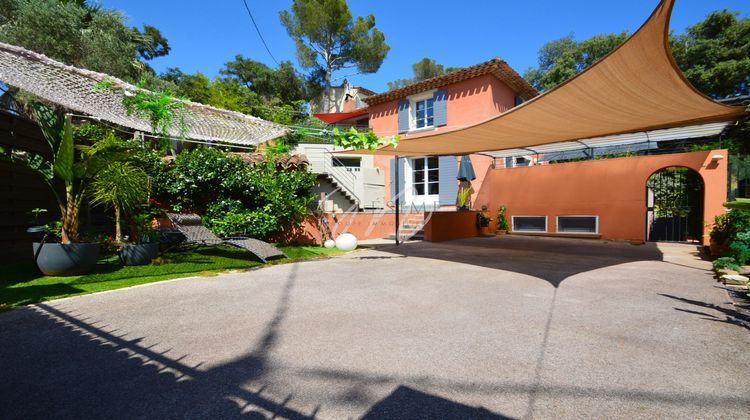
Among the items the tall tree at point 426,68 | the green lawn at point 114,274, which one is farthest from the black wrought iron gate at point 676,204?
the tall tree at point 426,68

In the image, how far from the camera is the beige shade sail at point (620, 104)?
3.07 metres

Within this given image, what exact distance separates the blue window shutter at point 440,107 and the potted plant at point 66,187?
1046cm

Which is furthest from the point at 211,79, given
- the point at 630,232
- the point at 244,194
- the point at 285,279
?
the point at 630,232

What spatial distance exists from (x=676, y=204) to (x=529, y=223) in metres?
3.79

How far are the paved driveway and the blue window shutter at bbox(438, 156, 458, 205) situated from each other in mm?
7563

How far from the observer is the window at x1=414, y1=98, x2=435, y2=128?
13047 mm

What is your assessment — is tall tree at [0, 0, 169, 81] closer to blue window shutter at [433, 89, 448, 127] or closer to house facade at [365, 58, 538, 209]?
house facade at [365, 58, 538, 209]

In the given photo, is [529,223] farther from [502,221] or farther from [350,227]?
[350,227]

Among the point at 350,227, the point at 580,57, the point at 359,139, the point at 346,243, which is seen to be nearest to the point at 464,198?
the point at 350,227

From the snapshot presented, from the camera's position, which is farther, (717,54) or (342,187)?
(717,54)

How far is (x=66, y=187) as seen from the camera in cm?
461

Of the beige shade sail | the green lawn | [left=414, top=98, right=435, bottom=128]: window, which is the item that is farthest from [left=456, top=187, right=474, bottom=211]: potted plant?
the green lawn

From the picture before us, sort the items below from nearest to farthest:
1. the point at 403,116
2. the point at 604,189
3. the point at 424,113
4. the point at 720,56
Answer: the point at 604,189, the point at 424,113, the point at 403,116, the point at 720,56

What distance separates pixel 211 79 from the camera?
21812mm
